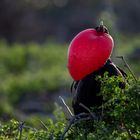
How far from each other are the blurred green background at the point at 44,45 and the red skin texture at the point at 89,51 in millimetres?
2429

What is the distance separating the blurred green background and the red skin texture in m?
2.43

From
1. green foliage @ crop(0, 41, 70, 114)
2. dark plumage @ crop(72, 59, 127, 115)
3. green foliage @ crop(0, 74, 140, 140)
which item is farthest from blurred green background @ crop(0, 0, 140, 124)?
green foliage @ crop(0, 74, 140, 140)

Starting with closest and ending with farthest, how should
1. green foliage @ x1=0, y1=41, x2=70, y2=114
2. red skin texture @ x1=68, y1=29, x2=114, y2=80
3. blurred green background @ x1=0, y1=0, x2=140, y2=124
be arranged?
red skin texture @ x1=68, y1=29, x2=114, y2=80 → blurred green background @ x1=0, y1=0, x2=140, y2=124 → green foliage @ x1=0, y1=41, x2=70, y2=114

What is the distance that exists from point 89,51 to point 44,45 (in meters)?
10.3

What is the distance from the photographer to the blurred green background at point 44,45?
7.74m

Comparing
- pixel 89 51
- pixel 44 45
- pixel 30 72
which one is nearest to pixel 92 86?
pixel 89 51

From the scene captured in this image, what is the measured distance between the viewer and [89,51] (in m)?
2.43

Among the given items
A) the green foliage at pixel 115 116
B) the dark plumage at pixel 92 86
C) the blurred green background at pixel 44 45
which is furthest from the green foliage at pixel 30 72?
the green foliage at pixel 115 116

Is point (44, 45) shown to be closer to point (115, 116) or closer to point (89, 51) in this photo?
point (89, 51)

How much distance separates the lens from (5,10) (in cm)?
1598

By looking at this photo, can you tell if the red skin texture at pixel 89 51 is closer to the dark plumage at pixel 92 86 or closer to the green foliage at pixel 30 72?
the dark plumage at pixel 92 86

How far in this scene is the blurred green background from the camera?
25.4 ft

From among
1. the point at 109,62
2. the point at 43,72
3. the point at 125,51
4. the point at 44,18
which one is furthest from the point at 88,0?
the point at 109,62

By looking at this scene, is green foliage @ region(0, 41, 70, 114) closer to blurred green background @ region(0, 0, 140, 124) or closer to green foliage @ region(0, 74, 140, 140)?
blurred green background @ region(0, 0, 140, 124)
